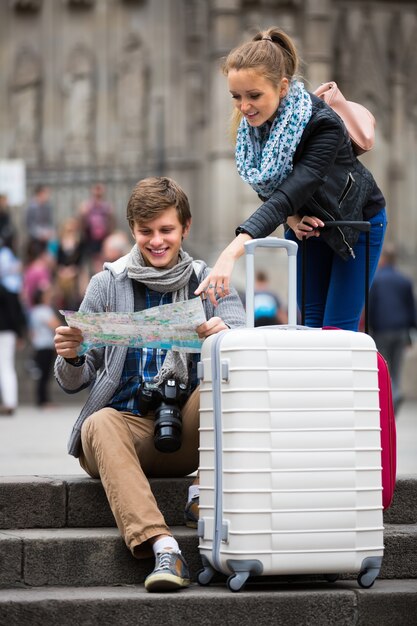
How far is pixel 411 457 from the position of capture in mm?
9680

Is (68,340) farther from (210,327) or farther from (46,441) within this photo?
(46,441)

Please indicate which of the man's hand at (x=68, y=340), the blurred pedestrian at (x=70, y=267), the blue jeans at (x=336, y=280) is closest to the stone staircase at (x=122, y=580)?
the man's hand at (x=68, y=340)

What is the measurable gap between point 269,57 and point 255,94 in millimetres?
149

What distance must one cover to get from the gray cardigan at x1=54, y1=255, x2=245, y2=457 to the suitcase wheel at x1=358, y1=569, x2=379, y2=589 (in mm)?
1117

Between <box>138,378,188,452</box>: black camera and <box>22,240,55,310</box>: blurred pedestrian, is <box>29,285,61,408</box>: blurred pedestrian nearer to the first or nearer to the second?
<box>22,240,55,310</box>: blurred pedestrian

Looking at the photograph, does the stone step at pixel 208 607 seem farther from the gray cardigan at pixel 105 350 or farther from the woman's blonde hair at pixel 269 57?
the woman's blonde hair at pixel 269 57

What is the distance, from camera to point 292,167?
5930 mm

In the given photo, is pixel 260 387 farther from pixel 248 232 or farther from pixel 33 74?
pixel 33 74

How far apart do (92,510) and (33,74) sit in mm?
20074

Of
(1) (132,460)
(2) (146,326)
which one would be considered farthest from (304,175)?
(1) (132,460)

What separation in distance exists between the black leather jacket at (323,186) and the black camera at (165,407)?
2.35 ft

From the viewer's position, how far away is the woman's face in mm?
5785

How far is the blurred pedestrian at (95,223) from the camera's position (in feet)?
68.9

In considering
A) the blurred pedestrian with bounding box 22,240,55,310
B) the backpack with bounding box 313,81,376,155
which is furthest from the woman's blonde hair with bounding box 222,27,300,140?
the blurred pedestrian with bounding box 22,240,55,310
